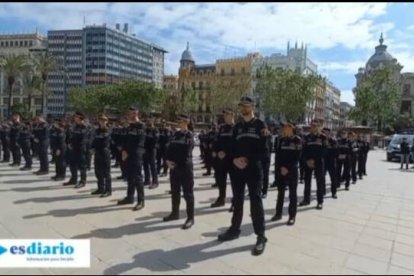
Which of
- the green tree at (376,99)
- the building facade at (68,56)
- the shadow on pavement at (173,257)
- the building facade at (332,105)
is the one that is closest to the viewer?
the shadow on pavement at (173,257)

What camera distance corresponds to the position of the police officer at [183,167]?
7.29m

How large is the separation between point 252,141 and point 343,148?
24.6 feet

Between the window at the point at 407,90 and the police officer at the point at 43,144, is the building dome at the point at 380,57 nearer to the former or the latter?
the window at the point at 407,90

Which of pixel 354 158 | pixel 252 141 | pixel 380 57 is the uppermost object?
pixel 380 57

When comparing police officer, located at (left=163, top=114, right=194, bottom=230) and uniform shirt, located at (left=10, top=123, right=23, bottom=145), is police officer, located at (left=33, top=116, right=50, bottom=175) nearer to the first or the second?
uniform shirt, located at (left=10, top=123, right=23, bottom=145)

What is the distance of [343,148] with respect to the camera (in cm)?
1279

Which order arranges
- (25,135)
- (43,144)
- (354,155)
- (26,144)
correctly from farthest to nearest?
(25,135)
(26,144)
(354,155)
(43,144)

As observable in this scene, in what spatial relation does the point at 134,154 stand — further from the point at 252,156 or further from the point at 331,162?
the point at 331,162

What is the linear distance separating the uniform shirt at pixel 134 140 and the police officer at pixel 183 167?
129 cm

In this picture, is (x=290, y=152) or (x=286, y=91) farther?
(x=286, y=91)

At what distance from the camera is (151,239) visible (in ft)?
21.4

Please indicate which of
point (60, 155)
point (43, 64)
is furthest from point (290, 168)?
point (43, 64)

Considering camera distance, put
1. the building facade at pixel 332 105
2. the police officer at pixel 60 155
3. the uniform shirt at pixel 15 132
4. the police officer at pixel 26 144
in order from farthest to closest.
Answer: the building facade at pixel 332 105 < the uniform shirt at pixel 15 132 < the police officer at pixel 26 144 < the police officer at pixel 60 155

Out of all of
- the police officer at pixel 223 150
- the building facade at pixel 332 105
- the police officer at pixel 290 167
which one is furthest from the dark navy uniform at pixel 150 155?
the building facade at pixel 332 105
